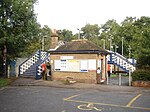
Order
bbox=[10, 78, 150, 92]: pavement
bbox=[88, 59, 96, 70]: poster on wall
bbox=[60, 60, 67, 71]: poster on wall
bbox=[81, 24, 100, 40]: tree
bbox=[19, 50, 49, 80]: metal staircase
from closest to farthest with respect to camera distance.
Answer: bbox=[10, 78, 150, 92]: pavement → bbox=[88, 59, 96, 70]: poster on wall → bbox=[60, 60, 67, 71]: poster on wall → bbox=[19, 50, 49, 80]: metal staircase → bbox=[81, 24, 100, 40]: tree

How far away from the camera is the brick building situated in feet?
73.9

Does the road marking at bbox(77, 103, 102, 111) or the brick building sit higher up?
the brick building

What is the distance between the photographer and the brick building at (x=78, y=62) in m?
22.5

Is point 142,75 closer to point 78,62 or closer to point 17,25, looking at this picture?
point 78,62

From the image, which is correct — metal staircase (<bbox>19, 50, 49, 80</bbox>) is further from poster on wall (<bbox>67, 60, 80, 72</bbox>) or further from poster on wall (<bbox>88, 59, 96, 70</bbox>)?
poster on wall (<bbox>88, 59, 96, 70</bbox>)

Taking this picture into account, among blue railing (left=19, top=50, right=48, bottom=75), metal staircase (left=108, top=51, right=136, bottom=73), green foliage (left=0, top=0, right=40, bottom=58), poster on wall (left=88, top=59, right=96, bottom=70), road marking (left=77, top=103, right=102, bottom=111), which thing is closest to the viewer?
road marking (left=77, top=103, right=102, bottom=111)

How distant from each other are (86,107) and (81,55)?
11.2m

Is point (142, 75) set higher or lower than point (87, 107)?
higher

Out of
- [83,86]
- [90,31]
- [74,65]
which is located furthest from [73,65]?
[90,31]

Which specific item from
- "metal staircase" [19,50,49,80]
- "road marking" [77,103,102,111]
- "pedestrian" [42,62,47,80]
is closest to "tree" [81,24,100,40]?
"metal staircase" [19,50,49,80]

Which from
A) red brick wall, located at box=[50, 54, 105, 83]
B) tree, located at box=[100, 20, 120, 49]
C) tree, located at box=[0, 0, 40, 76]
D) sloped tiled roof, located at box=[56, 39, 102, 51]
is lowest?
red brick wall, located at box=[50, 54, 105, 83]

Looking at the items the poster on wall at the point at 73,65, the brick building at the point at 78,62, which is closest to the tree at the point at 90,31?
the brick building at the point at 78,62

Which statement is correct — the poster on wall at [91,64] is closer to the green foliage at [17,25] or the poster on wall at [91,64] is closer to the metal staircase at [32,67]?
the metal staircase at [32,67]

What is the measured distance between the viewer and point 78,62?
2309 cm
